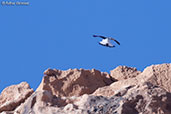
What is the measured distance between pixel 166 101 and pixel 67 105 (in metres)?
2.45

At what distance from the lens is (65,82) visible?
699 inches

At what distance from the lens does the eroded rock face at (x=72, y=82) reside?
57.2ft

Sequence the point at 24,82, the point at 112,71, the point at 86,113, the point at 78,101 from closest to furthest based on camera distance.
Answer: the point at 86,113
the point at 78,101
the point at 24,82
the point at 112,71

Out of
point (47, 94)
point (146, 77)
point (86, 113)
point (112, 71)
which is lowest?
point (86, 113)

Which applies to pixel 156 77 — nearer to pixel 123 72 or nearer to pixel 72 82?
pixel 123 72

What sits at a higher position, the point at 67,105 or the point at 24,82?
the point at 24,82

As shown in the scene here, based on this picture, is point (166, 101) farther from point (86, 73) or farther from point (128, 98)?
point (86, 73)

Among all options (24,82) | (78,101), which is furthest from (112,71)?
(78,101)

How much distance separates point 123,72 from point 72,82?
239cm

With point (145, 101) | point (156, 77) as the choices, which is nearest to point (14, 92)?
point (156, 77)

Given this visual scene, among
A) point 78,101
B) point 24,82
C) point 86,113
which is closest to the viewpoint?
point 86,113

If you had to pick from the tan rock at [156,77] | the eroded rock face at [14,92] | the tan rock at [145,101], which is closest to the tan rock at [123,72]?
the tan rock at [156,77]

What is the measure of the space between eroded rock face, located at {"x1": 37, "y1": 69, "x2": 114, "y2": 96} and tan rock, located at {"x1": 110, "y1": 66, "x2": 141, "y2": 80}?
819 mm

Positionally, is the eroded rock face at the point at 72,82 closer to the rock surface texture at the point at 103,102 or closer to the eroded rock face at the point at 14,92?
the eroded rock face at the point at 14,92
